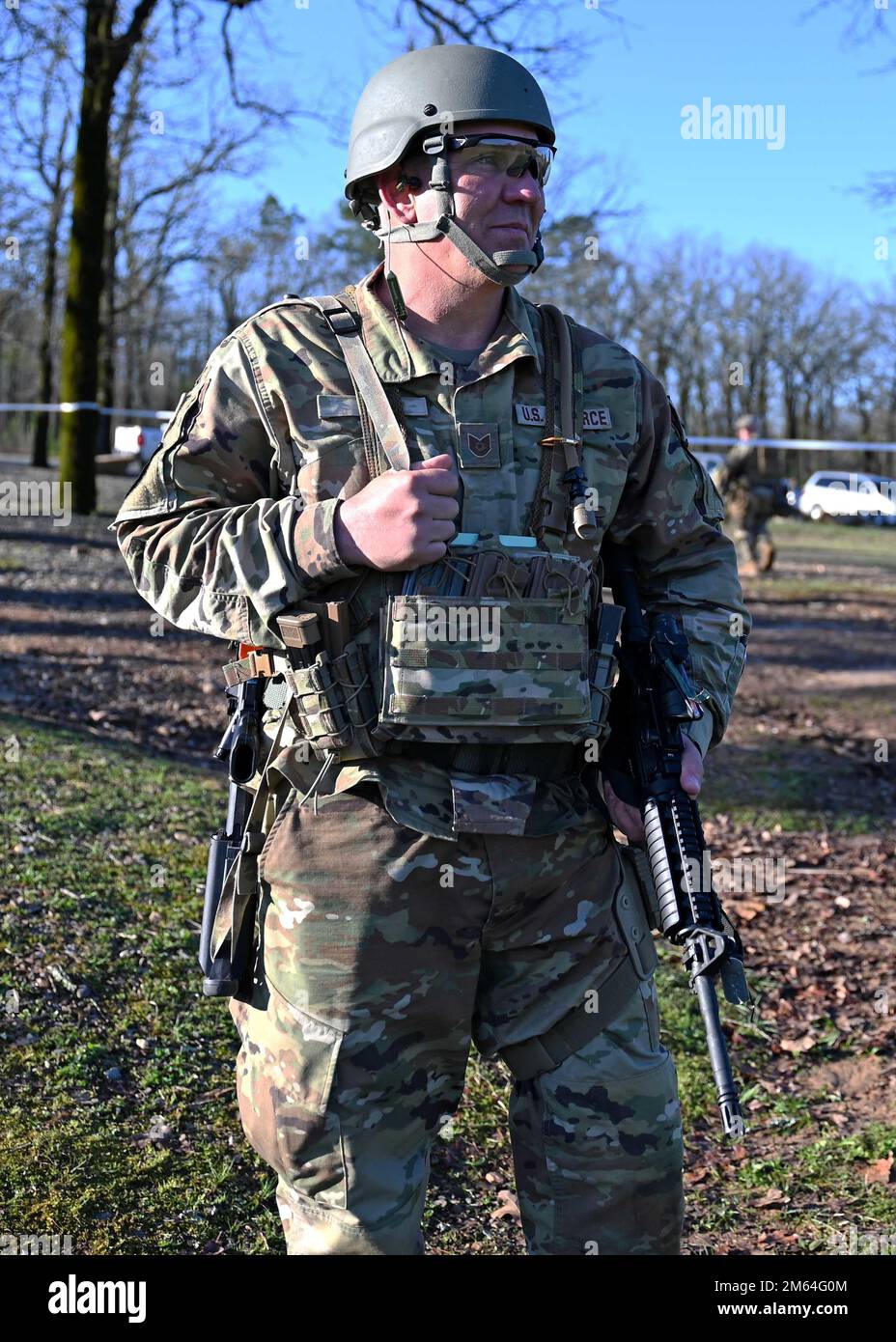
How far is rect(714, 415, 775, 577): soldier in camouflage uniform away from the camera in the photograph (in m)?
16.9

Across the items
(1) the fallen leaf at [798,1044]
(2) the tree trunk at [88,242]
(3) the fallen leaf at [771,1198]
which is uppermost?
(2) the tree trunk at [88,242]

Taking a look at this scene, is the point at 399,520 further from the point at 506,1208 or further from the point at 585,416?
the point at 506,1208

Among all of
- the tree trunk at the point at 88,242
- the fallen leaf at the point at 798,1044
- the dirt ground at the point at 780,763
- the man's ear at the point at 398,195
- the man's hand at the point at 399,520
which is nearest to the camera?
the man's hand at the point at 399,520

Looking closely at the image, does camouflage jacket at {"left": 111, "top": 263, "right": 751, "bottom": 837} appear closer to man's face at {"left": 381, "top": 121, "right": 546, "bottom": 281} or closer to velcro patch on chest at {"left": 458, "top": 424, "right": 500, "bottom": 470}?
velcro patch on chest at {"left": 458, "top": 424, "right": 500, "bottom": 470}

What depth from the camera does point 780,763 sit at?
7.78 metres

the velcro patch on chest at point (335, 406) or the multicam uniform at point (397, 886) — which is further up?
the velcro patch on chest at point (335, 406)

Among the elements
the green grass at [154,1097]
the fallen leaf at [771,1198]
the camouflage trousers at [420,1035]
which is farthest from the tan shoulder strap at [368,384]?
the fallen leaf at [771,1198]

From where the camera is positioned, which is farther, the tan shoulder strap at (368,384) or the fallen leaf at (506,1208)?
the fallen leaf at (506,1208)

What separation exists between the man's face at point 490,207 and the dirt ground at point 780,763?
249 cm

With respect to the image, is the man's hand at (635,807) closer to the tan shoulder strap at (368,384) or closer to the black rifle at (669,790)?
the black rifle at (669,790)

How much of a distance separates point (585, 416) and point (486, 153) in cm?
54

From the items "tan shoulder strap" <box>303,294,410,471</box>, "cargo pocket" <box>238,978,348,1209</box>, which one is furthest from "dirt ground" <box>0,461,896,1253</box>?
"tan shoulder strap" <box>303,294,410,471</box>

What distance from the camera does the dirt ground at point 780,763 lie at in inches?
165
